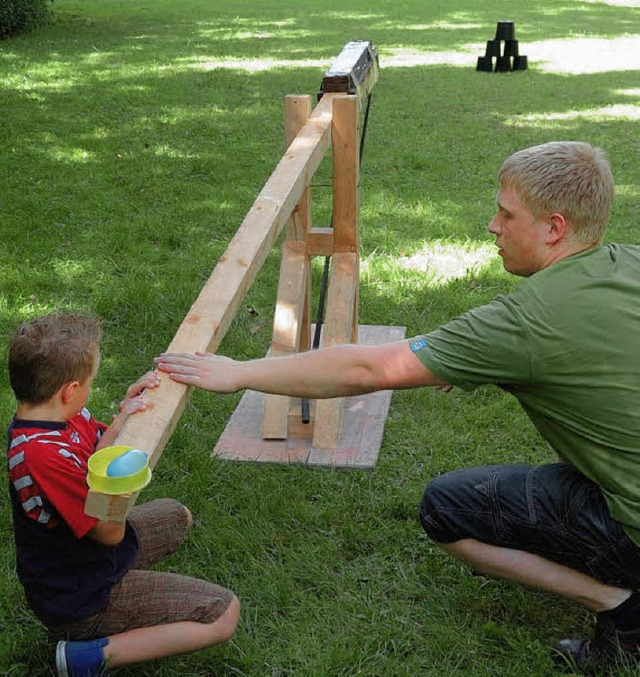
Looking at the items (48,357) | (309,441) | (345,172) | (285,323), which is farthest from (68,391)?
(345,172)

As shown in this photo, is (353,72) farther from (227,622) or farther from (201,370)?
(227,622)

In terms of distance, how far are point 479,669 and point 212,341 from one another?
1.28 metres

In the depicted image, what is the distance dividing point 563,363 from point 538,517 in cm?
56

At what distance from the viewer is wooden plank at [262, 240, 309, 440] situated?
4285 millimetres

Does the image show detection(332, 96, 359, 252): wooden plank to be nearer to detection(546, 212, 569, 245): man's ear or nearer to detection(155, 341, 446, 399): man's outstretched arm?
detection(546, 212, 569, 245): man's ear

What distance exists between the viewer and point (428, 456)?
418 centimetres

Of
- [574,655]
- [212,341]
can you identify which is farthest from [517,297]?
[574,655]

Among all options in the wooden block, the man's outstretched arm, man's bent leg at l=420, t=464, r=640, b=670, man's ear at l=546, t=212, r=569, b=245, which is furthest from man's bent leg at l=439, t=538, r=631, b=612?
the wooden block

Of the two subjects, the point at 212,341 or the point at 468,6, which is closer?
the point at 212,341

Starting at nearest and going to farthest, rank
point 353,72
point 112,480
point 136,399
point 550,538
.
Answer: point 112,480
point 136,399
point 550,538
point 353,72

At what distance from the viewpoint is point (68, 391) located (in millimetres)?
2484

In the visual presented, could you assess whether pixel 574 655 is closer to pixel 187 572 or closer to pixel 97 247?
pixel 187 572

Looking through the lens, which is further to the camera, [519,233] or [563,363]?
[519,233]

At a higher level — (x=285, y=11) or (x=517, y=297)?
(x=517, y=297)
